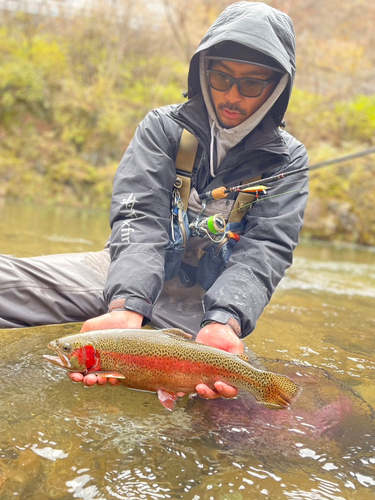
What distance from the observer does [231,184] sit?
2.97 m

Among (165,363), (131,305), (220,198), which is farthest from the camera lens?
(220,198)

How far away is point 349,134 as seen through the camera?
737 inches

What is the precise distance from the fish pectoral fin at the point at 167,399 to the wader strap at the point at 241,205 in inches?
49.6

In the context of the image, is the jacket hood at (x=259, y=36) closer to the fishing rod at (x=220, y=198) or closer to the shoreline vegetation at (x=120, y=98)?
the fishing rod at (x=220, y=198)

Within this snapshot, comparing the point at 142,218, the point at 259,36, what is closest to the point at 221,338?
the point at 142,218

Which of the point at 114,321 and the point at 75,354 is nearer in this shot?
the point at 75,354

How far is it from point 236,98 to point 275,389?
5.58ft

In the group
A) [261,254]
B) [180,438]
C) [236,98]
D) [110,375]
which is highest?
[236,98]

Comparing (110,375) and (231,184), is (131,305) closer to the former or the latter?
(110,375)

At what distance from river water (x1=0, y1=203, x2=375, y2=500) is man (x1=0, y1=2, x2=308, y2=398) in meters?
0.44

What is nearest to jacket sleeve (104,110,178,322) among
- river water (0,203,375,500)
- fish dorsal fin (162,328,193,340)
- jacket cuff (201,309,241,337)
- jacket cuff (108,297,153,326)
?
jacket cuff (108,297,153,326)

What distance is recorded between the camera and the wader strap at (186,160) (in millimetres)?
2975

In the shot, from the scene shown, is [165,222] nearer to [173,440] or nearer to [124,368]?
[124,368]

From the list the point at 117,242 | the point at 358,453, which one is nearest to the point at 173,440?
the point at 358,453
